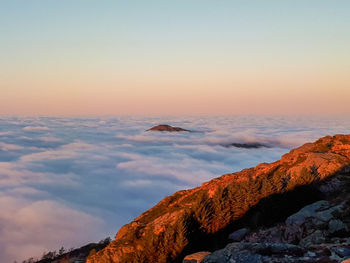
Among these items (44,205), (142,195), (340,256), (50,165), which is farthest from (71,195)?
(340,256)

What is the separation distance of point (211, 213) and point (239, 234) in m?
1.20

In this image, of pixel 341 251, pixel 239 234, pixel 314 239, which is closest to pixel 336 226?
pixel 314 239

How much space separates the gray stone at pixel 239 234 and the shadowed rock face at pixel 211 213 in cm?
27

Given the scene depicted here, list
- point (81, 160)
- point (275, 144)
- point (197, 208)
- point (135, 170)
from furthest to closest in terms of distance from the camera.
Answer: point (275, 144)
point (81, 160)
point (135, 170)
point (197, 208)

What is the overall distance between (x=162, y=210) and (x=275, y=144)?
6488 inches

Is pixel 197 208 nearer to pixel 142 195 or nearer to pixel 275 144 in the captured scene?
pixel 142 195

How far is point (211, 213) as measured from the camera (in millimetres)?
9328

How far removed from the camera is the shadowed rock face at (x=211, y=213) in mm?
8000

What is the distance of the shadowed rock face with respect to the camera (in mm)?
8000

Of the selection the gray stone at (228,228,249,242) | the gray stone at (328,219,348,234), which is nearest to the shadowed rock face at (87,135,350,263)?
the gray stone at (228,228,249,242)

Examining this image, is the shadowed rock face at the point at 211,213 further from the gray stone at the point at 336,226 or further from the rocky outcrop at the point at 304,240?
the gray stone at the point at 336,226

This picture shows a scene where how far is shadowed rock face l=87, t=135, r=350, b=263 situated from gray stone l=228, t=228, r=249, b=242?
27cm

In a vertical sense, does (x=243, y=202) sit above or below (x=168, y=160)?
above

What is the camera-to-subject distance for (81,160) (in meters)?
104
